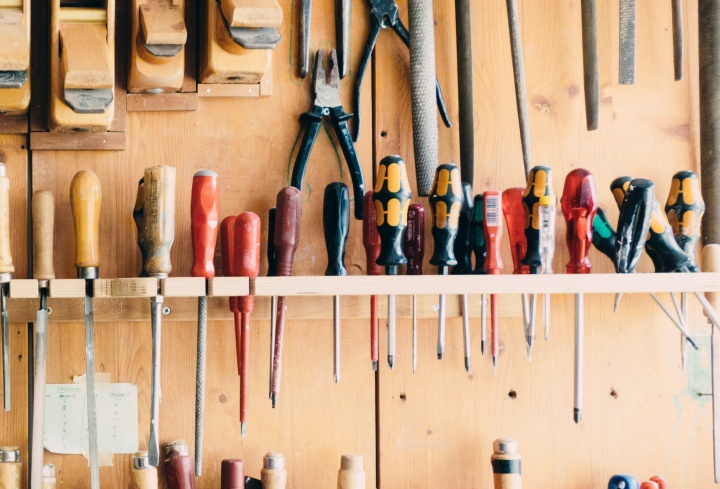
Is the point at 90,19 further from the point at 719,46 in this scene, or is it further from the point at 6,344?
the point at 719,46

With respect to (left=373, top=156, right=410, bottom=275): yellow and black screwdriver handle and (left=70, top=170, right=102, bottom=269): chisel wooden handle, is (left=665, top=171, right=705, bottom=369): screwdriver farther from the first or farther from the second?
(left=70, top=170, right=102, bottom=269): chisel wooden handle

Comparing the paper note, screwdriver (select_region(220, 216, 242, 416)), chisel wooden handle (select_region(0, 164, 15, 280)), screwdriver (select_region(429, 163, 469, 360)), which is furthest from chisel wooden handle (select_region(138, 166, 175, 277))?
screwdriver (select_region(429, 163, 469, 360))

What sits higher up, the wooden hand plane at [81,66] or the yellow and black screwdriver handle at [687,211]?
the wooden hand plane at [81,66]

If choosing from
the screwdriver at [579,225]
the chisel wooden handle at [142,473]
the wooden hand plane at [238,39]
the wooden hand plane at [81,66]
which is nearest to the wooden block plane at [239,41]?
the wooden hand plane at [238,39]

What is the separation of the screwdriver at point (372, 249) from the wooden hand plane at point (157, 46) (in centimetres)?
40

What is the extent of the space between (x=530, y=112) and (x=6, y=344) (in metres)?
1.06

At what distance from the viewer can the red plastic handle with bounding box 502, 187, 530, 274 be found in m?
1.36

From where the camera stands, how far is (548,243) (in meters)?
1.30

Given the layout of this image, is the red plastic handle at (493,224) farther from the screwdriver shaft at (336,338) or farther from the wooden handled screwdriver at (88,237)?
the wooden handled screwdriver at (88,237)

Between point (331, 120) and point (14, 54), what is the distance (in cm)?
55

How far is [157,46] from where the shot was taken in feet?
4.22

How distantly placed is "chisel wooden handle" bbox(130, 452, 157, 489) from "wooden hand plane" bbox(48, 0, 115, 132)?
1.89 ft

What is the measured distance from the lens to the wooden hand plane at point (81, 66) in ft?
3.99

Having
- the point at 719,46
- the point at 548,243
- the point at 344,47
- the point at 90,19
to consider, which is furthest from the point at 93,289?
the point at 719,46
